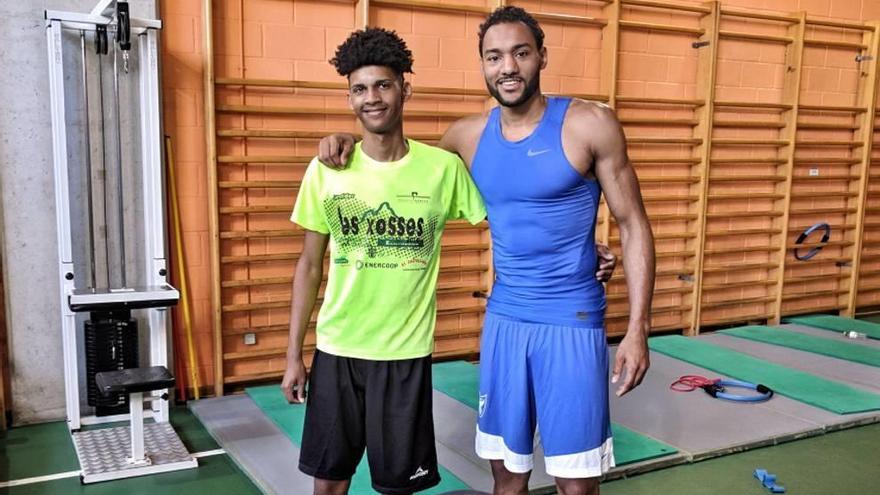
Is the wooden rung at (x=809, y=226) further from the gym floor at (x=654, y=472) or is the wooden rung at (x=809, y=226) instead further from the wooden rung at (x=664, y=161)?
the gym floor at (x=654, y=472)

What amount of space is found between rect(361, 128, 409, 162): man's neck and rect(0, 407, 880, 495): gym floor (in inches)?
67.8

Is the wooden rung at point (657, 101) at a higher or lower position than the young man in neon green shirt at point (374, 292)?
higher

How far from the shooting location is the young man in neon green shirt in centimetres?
206

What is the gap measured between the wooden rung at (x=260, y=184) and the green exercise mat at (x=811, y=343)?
3677mm

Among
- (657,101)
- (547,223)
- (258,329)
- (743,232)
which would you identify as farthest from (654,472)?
(743,232)

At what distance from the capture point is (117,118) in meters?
3.75

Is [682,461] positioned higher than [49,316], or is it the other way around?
[49,316]

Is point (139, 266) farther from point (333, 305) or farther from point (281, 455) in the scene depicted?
point (333, 305)

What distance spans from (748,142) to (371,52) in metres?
4.82

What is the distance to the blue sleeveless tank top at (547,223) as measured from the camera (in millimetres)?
2084

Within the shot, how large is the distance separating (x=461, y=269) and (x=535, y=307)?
9.57ft

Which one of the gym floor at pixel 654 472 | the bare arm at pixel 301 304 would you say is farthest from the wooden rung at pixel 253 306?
the bare arm at pixel 301 304

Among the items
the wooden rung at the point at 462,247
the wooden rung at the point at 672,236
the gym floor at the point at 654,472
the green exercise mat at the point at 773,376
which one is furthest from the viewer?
the wooden rung at the point at 672,236

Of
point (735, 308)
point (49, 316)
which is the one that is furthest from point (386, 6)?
point (735, 308)
